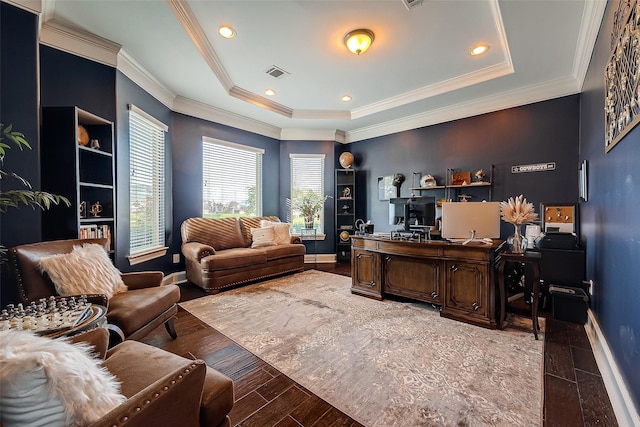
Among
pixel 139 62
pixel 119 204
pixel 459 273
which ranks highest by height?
pixel 139 62

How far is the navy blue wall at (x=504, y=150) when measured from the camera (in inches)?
137

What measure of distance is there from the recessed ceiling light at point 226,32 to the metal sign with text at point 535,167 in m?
4.20

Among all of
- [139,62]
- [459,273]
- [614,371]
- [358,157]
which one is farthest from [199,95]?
[614,371]

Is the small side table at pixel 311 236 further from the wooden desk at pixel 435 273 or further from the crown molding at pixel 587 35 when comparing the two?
the crown molding at pixel 587 35

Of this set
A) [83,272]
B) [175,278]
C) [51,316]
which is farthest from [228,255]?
[51,316]

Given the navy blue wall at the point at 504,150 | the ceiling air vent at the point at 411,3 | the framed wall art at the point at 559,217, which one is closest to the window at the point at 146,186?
the ceiling air vent at the point at 411,3

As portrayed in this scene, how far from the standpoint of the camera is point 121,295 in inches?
81.0

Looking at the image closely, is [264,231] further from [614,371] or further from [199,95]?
[614,371]

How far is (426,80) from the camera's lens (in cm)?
373

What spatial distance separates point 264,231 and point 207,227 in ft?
3.11

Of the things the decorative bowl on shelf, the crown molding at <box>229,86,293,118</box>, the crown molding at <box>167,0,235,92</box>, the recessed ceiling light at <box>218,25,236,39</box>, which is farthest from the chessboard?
the decorative bowl on shelf

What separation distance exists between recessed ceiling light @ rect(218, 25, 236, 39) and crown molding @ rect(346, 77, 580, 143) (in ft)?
11.1

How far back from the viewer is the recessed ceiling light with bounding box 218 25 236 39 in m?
2.63

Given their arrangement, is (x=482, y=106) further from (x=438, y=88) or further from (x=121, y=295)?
(x=121, y=295)
